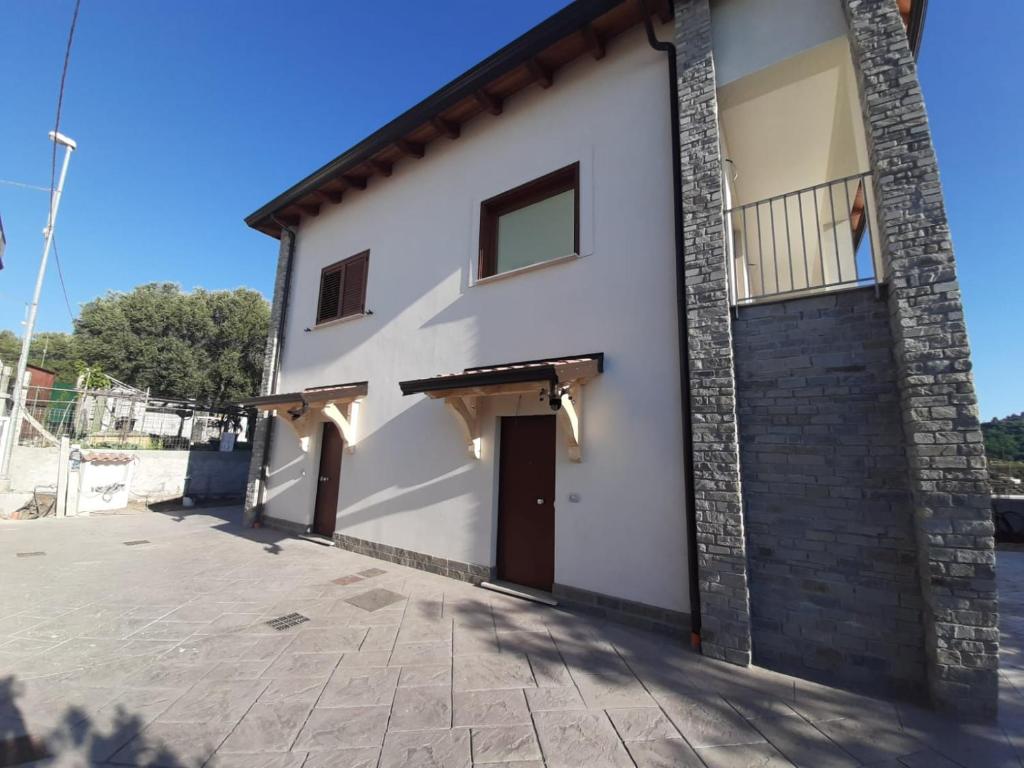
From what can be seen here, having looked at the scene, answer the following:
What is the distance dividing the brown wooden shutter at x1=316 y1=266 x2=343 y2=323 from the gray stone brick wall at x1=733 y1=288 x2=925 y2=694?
7214 mm

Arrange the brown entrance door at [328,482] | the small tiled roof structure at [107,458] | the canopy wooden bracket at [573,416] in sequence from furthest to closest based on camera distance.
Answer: the small tiled roof structure at [107,458] → the brown entrance door at [328,482] → the canopy wooden bracket at [573,416]

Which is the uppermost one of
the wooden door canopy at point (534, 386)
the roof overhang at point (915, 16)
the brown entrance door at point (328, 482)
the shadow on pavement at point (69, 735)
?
the roof overhang at point (915, 16)

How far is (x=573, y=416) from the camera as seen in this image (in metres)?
4.56

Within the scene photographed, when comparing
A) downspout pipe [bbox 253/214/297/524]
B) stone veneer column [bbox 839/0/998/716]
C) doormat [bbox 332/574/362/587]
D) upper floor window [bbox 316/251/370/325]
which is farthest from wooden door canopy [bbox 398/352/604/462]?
downspout pipe [bbox 253/214/297/524]

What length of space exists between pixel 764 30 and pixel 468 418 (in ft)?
17.2

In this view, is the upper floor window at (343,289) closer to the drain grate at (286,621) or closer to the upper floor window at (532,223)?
the upper floor window at (532,223)

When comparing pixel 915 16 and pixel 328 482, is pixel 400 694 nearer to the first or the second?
pixel 328 482

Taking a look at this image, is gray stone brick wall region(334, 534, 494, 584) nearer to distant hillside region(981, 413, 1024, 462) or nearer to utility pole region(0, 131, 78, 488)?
utility pole region(0, 131, 78, 488)

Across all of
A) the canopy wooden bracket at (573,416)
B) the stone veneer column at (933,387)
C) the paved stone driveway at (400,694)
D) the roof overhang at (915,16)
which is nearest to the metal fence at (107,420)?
the paved stone driveway at (400,694)

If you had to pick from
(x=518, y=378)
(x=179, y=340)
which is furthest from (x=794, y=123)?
(x=179, y=340)

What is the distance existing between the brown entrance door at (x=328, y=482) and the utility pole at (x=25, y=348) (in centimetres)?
768

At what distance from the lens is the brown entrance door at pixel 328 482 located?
758 cm

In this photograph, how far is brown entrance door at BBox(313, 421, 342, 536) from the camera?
7578mm

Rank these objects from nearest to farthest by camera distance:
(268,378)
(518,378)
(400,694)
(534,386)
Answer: (400,694) < (518,378) < (534,386) < (268,378)
